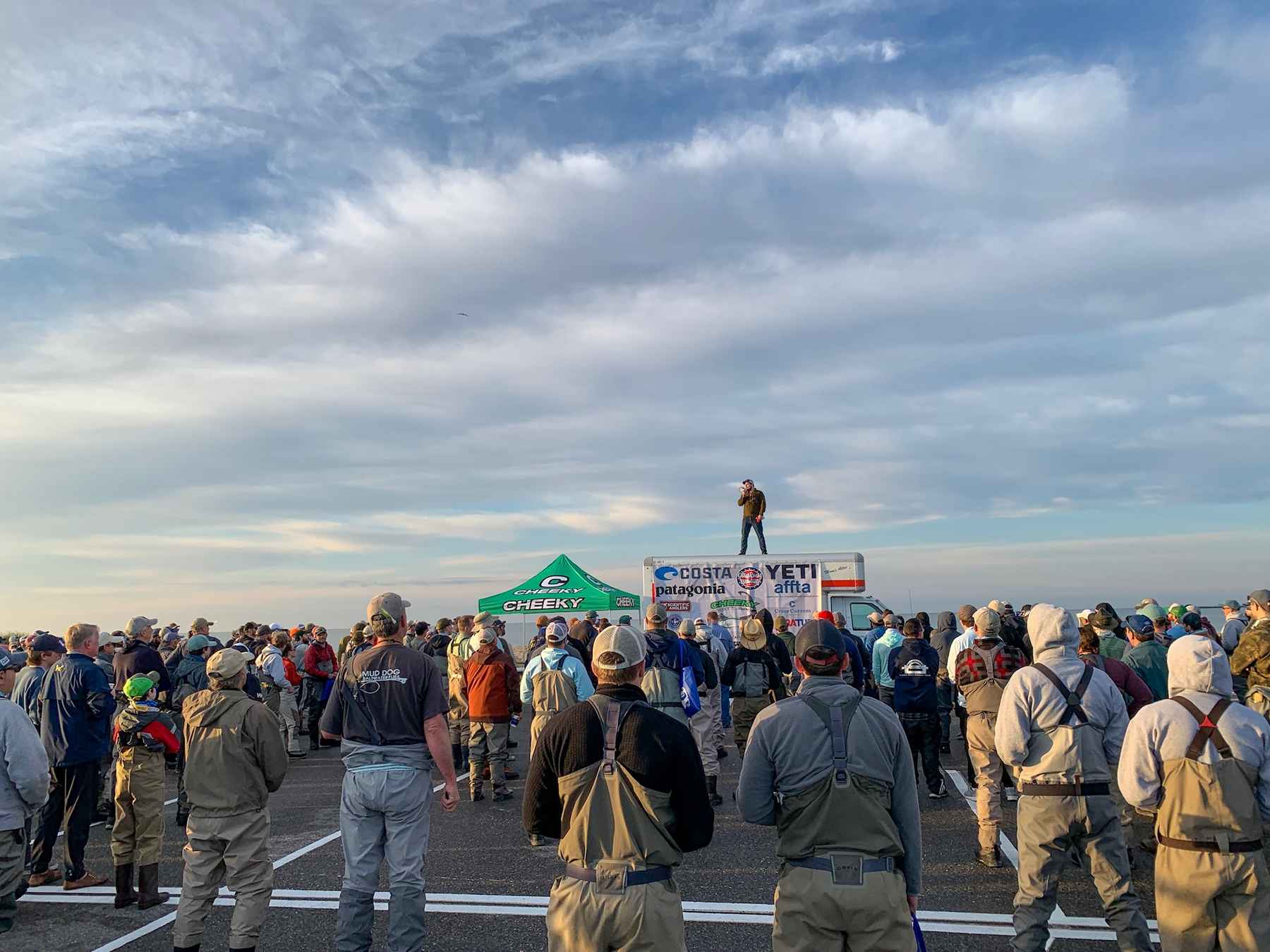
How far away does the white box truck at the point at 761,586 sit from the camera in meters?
17.5

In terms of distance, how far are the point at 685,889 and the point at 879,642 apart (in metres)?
5.62

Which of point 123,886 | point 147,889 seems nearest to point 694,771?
point 147,889

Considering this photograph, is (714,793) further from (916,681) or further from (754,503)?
(754,503)

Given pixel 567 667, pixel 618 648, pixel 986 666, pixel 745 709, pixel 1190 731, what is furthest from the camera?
pixel 745 709

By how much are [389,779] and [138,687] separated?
107 inches

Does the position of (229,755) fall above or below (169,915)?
above

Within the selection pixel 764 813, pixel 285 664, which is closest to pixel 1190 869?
pixel 764 813

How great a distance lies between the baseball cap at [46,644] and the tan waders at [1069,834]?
788 cm

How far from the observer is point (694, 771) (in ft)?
11.8

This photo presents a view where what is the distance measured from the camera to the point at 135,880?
7273mm

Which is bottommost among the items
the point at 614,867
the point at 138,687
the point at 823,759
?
the point at 614,867

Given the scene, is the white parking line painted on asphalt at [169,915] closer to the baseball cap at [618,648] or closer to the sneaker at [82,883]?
the sneaker at [82,883]

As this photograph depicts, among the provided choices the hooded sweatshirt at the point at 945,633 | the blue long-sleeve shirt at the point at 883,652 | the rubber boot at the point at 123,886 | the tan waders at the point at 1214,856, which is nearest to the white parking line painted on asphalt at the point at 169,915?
the rubber boot at the point at 123,886

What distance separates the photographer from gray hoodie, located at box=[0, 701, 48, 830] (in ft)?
19.7
